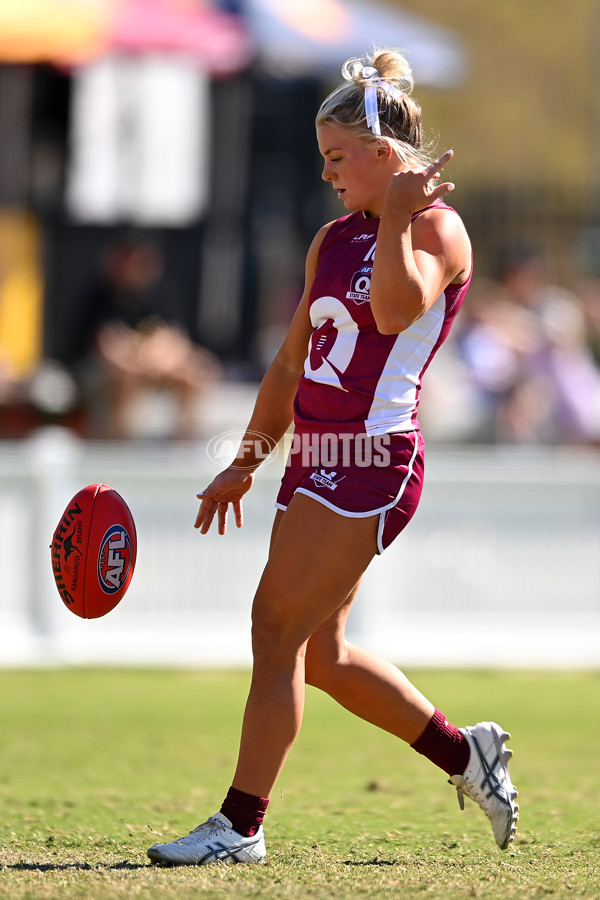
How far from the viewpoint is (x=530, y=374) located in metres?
11.2

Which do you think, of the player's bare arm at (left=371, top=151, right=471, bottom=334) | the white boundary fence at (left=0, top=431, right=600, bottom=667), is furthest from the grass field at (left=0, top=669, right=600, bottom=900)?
the player's bare arm at (left=371, top=151, right=471, bottom=334)

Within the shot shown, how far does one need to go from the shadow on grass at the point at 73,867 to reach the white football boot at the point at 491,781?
99 centimetres

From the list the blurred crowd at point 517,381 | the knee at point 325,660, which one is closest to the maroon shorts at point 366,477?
the knee at point 325,660

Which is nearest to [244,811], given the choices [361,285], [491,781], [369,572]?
[491,781]

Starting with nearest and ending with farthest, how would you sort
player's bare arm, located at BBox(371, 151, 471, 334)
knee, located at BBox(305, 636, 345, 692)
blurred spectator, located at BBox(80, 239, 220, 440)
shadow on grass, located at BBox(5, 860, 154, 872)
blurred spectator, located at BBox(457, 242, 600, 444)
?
1. player's bare arm, located at BBox(371, 151, 471, 334)
2. shadow on grass, located at BBox(5, 860, 154, 872)
3. knee, located at BBox(305, 636, 345, 692)
4. blurred spectator, located at BBox(80, 239, 220, 440)
5. blurred spectator, located at BBox(457, 242, 600, 444)

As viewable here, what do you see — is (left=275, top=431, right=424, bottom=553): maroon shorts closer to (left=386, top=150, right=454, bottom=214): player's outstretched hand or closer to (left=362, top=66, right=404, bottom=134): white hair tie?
(left=386, top=150, right=454, bottom=214): player's outstretched hand

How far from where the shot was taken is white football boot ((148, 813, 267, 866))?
12.7ft

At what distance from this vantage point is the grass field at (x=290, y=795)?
373cm

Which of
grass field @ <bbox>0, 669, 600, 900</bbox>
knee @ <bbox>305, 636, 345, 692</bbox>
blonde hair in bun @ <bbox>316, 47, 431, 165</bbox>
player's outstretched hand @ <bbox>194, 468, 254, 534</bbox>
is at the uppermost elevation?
blonde hair in bun @ <bbox>316, 47, 431, 165</bbox>

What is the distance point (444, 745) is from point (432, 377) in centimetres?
722

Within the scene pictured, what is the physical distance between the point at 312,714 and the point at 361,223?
12.4ft

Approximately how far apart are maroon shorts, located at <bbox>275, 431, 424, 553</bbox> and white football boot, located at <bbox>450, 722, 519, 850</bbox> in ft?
2.57

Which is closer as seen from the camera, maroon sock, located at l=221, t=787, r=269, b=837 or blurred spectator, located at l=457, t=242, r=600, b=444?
maroon sock, located at l=221, t=787, r=269, b=837

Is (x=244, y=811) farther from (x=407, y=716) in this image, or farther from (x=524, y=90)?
(x=524, y=90)
